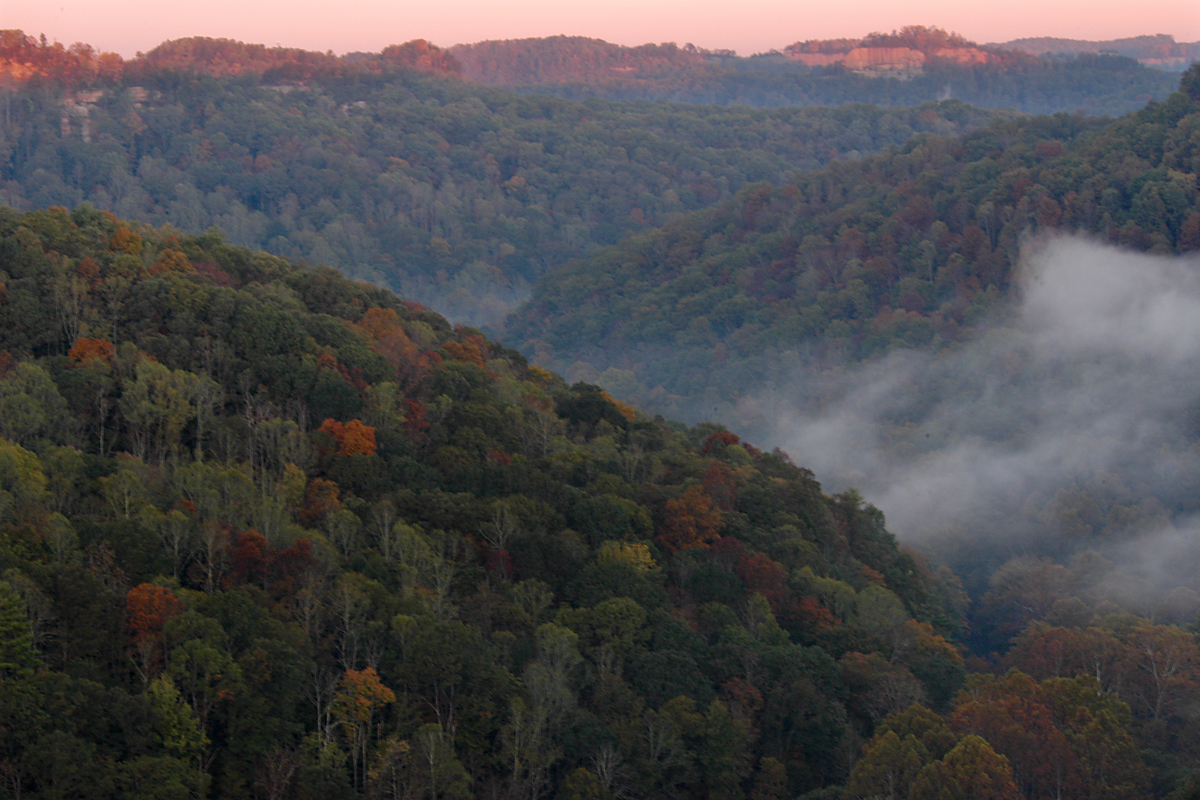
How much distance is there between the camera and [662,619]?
41.7 meters

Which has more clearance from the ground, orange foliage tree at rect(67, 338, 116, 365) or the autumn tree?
orange foliage tree at rect(67, 338, 116, 365)

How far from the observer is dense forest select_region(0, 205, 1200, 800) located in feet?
103

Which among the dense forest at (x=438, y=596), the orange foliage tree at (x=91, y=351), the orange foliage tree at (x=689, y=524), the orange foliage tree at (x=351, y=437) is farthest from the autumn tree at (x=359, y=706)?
the orange foliage tree at (x=91, y=351)

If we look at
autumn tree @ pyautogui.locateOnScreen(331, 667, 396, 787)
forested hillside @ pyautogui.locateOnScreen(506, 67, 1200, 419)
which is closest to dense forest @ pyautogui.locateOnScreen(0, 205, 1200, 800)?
autumn tree @ pyautogui.locateOnScreen(331, 667, 396, 787)

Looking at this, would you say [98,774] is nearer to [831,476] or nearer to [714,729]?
[714,729]

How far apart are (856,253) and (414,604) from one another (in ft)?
413

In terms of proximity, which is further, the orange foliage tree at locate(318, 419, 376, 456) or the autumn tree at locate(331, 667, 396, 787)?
the orange foliage tree at locate(318, 419, 376, 456)

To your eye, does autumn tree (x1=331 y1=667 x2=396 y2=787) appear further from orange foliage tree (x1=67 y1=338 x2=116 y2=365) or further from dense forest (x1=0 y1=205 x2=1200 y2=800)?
orange foliage tree (x1=67 y1=338 x2=116 y2=365)

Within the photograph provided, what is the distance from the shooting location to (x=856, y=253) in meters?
154

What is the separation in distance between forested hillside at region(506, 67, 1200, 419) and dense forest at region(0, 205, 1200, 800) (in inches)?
3229

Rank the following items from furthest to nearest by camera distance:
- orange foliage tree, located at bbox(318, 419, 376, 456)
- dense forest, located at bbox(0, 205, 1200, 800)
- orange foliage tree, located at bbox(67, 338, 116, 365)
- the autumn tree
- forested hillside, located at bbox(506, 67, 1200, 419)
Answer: forested hillside, located at bbox(506, 67, 1200, 419) < orange foliage tree, located at bbox(318, 419, 376, 456) < orange foliage tree, located at bbox(67, 338, 116, 365) < the autumn tree < dense forest, located at bbox(0, 205, 1200, 800)

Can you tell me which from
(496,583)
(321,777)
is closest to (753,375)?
(496,583)

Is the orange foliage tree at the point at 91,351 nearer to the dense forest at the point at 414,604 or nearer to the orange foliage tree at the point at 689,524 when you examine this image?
the dense forest at the point at 414,604

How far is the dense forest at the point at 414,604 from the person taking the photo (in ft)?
103
